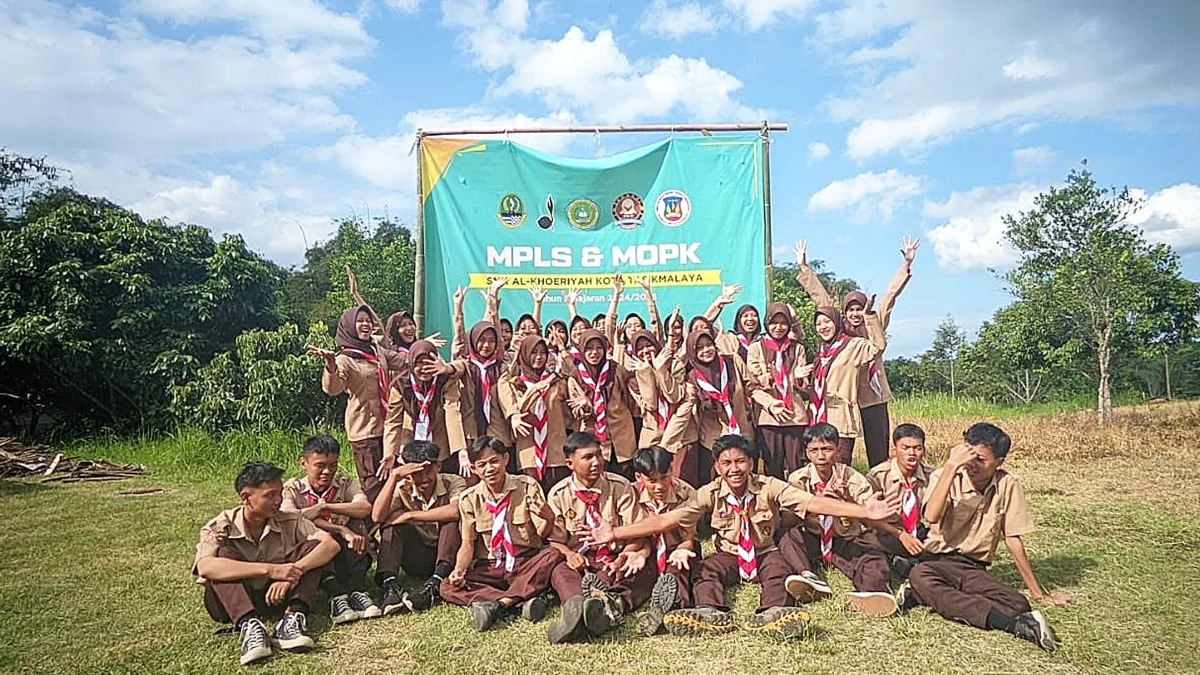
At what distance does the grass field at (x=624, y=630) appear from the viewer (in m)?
3.64

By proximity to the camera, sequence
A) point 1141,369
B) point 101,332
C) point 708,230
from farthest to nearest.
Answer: point 1141,369
point 101,332
point 708,230

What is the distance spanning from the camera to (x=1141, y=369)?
21.0 meters

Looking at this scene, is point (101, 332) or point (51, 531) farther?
point (101, 332)

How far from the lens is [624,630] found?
13.3 feet

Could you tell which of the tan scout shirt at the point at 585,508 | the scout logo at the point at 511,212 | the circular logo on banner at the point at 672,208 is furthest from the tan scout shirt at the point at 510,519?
the circular logo on banner at the point at 672,208

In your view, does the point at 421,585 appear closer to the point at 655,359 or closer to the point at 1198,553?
the point at 655,359

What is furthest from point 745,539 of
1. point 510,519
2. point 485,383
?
point 485,383

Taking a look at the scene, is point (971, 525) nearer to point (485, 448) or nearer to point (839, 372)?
point (839, 372)

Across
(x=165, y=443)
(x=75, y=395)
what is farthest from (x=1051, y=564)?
(x=75, y=395)

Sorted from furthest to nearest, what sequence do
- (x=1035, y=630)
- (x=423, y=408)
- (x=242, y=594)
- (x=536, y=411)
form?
(x=423, y=408)
(x=536, y=411)
(x=242, y=594)
(x=1035, y=630)

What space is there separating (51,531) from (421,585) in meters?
3.83

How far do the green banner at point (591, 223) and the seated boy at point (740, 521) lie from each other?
327cm

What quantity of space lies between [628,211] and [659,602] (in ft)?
14.8

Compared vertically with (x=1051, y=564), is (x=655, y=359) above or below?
above
